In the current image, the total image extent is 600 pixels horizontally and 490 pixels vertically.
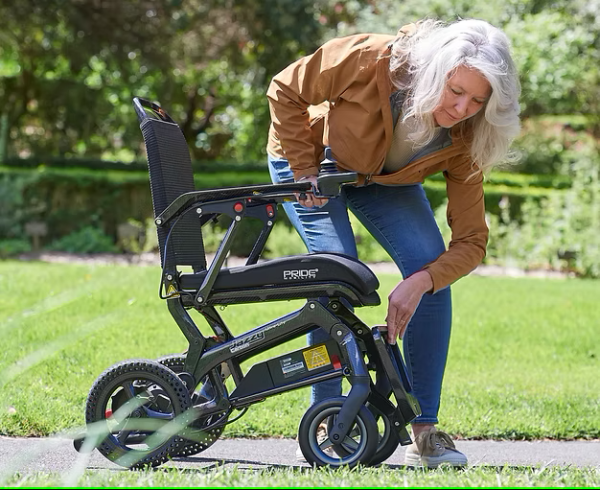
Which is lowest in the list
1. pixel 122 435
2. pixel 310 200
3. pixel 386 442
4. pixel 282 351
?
pixel 282 351

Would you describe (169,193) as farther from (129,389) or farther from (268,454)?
(268,454)

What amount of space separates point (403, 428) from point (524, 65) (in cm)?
1460

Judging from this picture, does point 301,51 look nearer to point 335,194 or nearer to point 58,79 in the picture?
point 58,79

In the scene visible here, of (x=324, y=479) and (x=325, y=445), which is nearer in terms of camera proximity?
(x=324, y=479)

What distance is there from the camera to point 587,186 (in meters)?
11.0

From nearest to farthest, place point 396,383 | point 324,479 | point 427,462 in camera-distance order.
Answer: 1. point 324,479
2. point 396,383
3. point 427,462

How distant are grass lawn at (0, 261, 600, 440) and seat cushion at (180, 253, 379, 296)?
1.42 ft

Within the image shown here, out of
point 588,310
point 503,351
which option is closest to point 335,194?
point 503,351

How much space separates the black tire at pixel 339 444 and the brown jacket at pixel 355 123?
588 mm

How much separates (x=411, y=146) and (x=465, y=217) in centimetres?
37

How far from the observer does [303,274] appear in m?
2.93

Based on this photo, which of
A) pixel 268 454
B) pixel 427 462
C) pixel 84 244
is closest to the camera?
pixel 427 462

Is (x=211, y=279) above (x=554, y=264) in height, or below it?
above

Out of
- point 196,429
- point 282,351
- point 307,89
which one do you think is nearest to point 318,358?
point 196,429
